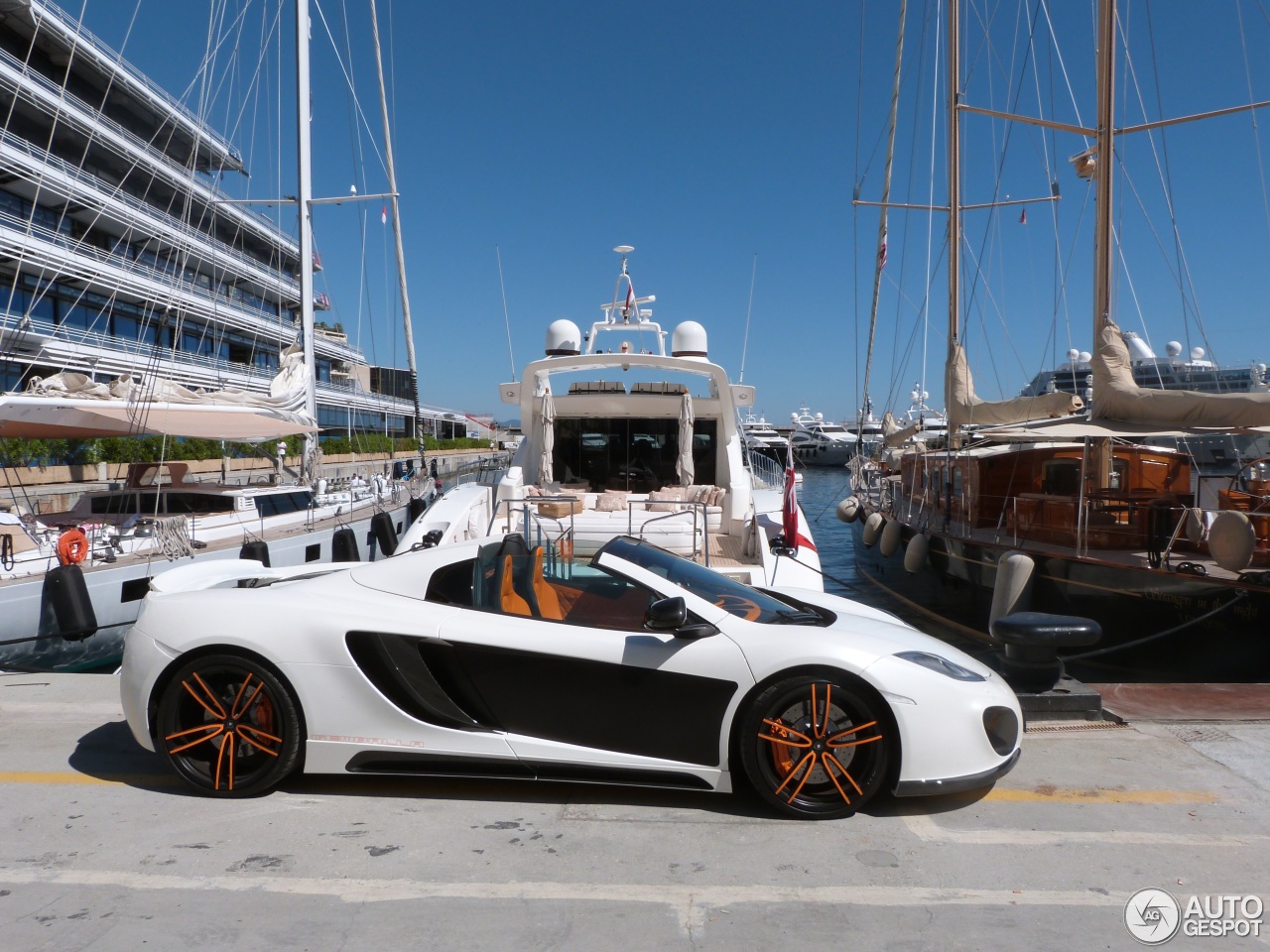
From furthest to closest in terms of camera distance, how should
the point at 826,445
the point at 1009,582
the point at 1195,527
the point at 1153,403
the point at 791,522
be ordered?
the point at 826,445 < the point at 1153,403 < the point at 1195,527 < the point at 791,522 < the point at 1009,582

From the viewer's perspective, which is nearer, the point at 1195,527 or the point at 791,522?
the point at 791,522

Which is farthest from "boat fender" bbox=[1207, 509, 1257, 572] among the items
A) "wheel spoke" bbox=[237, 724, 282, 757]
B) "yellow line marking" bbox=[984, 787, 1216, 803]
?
"wheel spoke" bbox=[237, 724, 282, 757]

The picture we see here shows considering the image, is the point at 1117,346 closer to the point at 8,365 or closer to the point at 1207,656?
the point at 1207,656

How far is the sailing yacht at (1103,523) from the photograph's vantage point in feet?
28.2

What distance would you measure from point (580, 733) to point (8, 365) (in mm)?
30489

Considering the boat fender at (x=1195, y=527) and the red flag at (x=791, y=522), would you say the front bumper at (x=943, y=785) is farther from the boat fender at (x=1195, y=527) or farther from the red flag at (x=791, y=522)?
the boat fender at (x=1195, y=527)

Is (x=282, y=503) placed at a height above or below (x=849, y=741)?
above

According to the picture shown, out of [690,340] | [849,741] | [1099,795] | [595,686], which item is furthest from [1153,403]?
[595,686]

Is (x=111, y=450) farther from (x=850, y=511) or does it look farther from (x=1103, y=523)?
(x=1103, y=523)

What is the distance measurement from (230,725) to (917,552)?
11.4 meters

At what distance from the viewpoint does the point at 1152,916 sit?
9.68ft

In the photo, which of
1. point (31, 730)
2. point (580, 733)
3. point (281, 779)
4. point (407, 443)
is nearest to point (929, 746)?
point (580, 733)

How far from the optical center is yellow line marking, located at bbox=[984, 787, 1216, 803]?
393 centimetres

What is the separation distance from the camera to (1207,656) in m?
8.68
